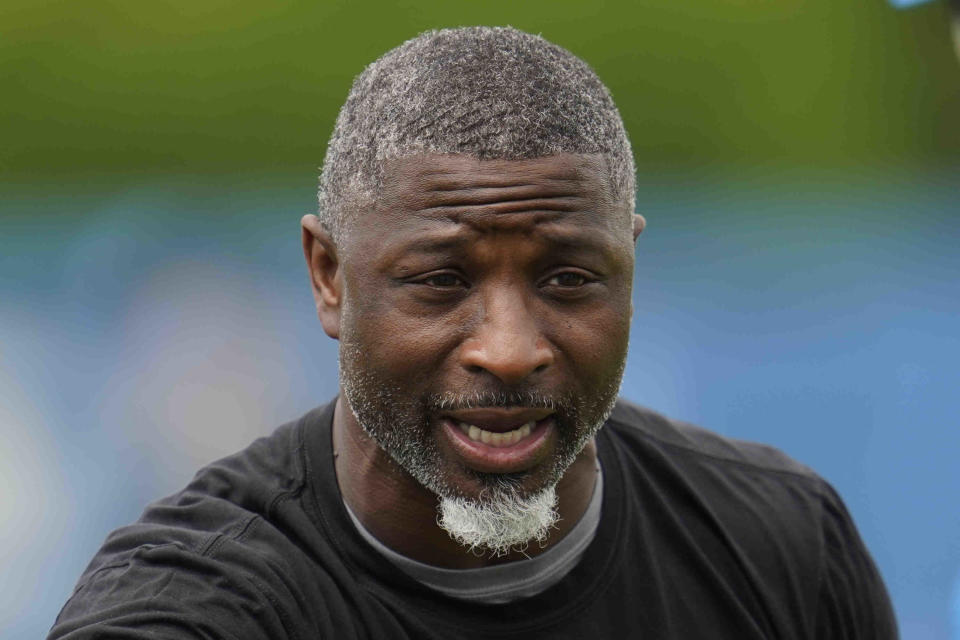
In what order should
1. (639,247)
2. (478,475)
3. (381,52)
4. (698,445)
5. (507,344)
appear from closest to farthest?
1. (507,344)
2. (478,475)
3. (698,445)
4. (381,52)
5. (639,247)

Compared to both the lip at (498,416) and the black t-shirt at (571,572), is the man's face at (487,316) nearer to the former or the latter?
the lip at (498,416)

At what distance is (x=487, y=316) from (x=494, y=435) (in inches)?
8.0

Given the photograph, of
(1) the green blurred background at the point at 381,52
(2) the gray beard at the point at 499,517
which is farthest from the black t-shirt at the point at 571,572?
(1) the green blurred background at the point at 381,52

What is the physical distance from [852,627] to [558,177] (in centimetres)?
108

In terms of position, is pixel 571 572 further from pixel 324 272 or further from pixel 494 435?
pixel 324 272

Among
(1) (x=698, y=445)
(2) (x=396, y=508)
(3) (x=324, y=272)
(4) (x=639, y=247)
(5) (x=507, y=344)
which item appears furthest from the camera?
(4) (x=639, y=247)

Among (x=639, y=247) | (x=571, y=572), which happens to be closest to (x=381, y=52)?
(x=639, y=247)

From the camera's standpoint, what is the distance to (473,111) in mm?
2070

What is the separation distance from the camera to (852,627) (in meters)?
2.41

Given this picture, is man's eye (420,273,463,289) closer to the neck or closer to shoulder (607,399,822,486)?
the neck

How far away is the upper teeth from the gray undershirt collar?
0.28 metres

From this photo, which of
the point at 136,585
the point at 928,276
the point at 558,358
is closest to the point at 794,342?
the point at 928,276

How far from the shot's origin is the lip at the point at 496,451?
2082 mm

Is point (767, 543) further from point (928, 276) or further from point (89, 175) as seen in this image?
point (89, 175)
